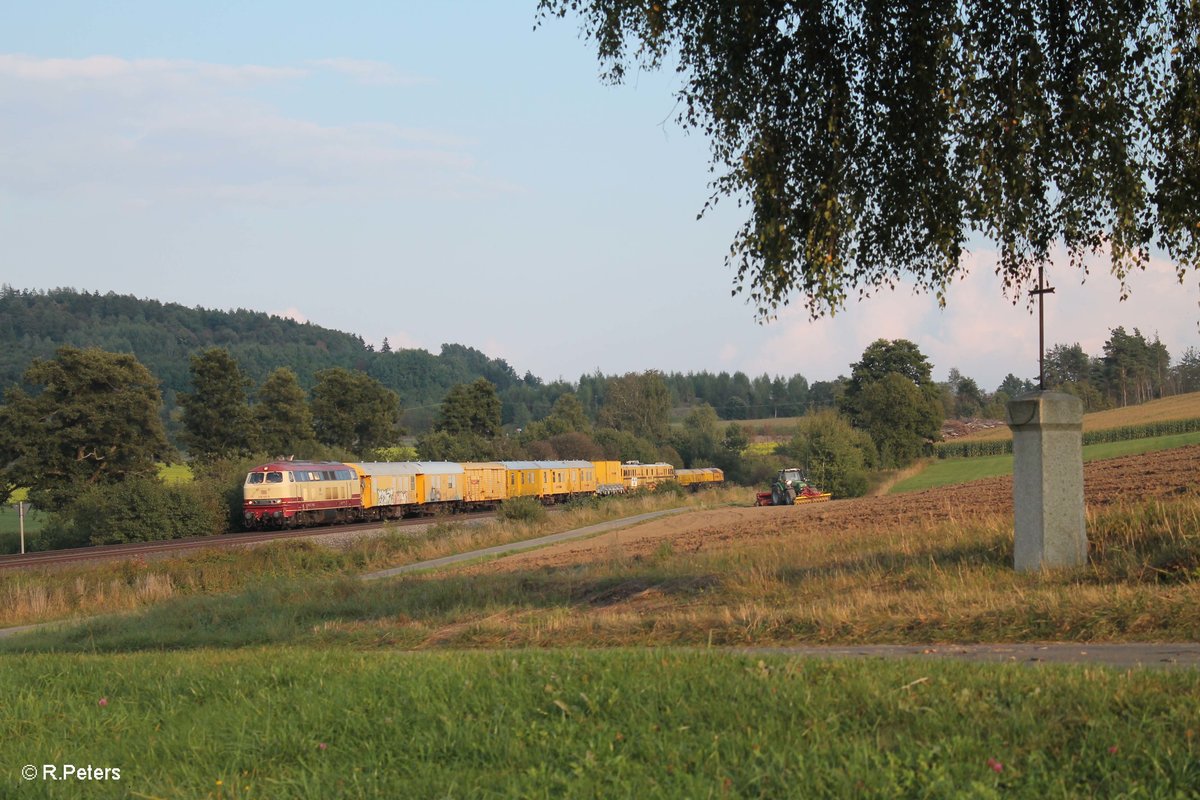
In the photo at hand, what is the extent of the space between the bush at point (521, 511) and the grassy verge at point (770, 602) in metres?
25.6

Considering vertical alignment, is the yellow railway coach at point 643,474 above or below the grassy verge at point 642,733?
below

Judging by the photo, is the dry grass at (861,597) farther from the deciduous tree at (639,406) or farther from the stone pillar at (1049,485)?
the deciduous tree at (639,406)

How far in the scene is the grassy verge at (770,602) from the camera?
382 inches

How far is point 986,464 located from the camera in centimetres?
7600

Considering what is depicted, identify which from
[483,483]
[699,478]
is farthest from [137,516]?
[699,478]

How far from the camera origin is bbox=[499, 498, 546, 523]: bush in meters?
46.6

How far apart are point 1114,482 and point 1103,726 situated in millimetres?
20521

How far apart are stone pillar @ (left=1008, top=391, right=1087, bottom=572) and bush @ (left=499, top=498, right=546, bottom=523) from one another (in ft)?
116

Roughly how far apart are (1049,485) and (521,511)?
36.6 m

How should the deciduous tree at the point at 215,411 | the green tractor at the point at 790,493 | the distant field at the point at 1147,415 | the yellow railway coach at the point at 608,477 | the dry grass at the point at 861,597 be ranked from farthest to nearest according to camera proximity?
the deciduous tree at the point at 215,411
the yellow railway coach at the point at 608,477
the distant field at the point at 1147,415
the green tractor at the point at 790,493
the dry grass at the point at 861,597

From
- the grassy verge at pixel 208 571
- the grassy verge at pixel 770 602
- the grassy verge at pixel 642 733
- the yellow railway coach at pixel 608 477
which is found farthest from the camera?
the yellow railway coach at pixel 608 477

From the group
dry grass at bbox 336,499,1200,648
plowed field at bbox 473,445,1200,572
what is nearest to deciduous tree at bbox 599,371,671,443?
plowed field at bbox 473,445,1200,572

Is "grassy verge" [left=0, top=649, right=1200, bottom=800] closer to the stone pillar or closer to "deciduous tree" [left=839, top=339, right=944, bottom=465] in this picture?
the stone pillar

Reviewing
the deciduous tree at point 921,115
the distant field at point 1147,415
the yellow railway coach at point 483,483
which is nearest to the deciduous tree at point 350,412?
the yellow railway coach at point 483,483
